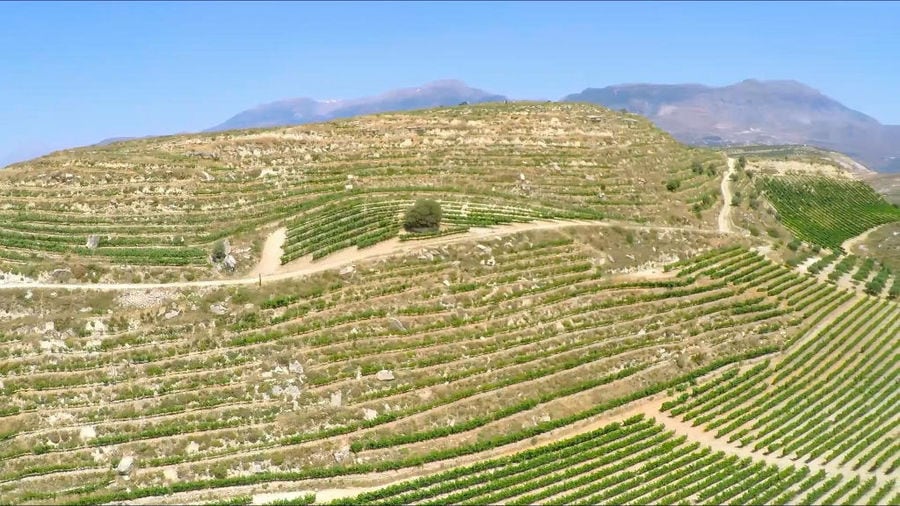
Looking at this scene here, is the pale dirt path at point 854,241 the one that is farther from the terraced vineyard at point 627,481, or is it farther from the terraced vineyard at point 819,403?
the terraced vineyard at point 627,481

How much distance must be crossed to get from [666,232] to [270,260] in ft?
142

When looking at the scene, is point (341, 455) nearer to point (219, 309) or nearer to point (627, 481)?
point (219, 309)

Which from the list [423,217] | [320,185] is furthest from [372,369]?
[320,185]

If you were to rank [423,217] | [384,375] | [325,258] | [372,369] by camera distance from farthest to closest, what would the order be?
[423,217]
[325,258]
[372,369]
[384,375]

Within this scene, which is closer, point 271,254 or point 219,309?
point 219,309

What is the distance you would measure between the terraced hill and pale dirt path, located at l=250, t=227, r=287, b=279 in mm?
590

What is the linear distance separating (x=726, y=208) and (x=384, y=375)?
6061cm

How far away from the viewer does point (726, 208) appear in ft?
270

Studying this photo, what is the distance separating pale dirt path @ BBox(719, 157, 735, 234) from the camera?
74.5m

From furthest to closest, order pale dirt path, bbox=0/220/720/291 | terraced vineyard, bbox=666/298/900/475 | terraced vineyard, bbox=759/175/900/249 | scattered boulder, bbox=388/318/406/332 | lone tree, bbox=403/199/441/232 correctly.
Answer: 1. terraced vineyard, bbox=759/175/900/249
2. lone tree, bbox=403/199/441/232
3. pale dirt path, bbox=0/220/720/291
4. scattered boulder, bbox=388/318/406/332
5. terraced vineyard, bbox=666/298/900/475

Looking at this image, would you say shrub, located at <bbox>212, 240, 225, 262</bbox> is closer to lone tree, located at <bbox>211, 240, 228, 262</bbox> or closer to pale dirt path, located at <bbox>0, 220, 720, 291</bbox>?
lone tree, located at <bbox>211, 240, 228, 262</bbox>

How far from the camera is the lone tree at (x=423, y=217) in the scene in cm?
5853

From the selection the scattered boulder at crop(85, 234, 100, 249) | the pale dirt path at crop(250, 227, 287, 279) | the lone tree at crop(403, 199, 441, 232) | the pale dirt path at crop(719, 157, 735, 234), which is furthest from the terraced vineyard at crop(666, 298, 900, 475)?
the scattered boulder at crop(85, 234, 100, 249)

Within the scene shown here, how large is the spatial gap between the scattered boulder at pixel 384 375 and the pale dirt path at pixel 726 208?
1865 inches
